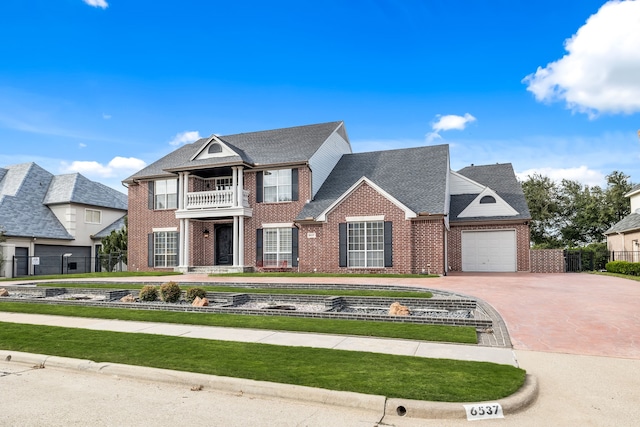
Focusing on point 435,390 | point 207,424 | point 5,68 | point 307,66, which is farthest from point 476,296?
point 5,68

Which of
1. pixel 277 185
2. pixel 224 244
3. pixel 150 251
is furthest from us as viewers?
pixel 150 251

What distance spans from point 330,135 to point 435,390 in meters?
22.8

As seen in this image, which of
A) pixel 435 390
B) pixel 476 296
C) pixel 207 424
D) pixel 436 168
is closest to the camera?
pixel 207 424

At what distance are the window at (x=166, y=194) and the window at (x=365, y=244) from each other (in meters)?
11.7

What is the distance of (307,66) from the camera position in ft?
74.3

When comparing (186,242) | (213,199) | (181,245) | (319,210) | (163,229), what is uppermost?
(213,199)

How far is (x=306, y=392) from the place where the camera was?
18.0 ft

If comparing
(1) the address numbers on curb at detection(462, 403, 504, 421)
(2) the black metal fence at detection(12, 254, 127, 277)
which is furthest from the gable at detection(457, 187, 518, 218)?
(2) the black metal fence at detection(12, 254, 127, 277)

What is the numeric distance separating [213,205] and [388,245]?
10352 mm

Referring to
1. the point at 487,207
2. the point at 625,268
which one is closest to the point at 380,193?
the point at 487,207

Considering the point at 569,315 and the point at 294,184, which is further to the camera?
the point at 294,184

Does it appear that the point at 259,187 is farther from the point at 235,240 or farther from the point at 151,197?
the point at 151,197

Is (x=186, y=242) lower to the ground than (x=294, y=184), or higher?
lower

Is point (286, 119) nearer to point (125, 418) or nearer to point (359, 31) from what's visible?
point (359, 31)
